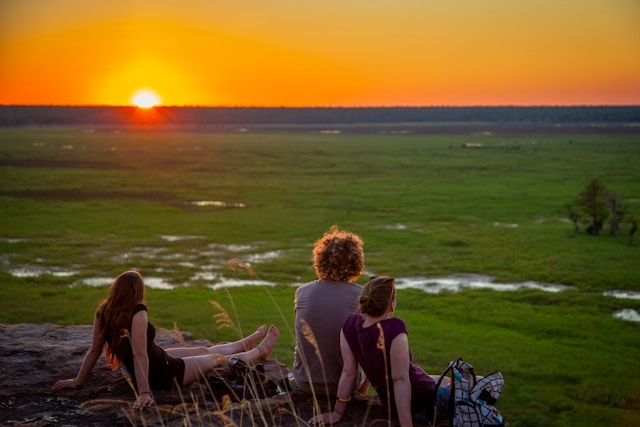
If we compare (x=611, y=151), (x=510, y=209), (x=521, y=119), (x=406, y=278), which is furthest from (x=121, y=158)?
(x=521, y=119)

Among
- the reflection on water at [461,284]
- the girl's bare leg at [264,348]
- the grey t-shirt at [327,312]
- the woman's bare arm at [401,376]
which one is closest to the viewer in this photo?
the woman's bare arm at [401,376]

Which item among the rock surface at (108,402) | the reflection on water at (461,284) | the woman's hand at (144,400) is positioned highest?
the woman's hand at (144,400)

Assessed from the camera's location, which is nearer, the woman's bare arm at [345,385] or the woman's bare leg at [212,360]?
the woman's bare arm at [345,385]

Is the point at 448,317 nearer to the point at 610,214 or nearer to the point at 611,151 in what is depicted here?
the point at 610,214

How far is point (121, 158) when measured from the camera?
2293 inches

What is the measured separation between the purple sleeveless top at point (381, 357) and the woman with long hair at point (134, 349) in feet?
3.93

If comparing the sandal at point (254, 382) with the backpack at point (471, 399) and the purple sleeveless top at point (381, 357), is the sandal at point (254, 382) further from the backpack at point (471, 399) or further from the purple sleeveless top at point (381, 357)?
the backpack at point (471, 399)

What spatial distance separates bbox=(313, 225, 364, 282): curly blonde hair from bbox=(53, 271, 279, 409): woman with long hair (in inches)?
46.0

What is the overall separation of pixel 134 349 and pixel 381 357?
184 cm

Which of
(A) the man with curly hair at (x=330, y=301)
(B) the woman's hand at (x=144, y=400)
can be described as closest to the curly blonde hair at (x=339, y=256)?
(A) the man with curly hair at (x=330, y=301)

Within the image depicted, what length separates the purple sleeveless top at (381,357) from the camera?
489cm

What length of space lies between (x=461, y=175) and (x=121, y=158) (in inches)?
1074

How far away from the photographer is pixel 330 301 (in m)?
5.64

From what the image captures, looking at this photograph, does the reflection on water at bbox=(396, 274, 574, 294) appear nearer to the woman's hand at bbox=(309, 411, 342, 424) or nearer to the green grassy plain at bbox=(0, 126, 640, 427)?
the green grassy plain at bbox=(0, 126, 640, 427)
